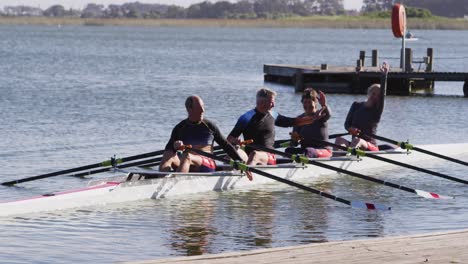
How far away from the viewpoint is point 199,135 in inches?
623

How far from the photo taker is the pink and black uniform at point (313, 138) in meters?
18.0

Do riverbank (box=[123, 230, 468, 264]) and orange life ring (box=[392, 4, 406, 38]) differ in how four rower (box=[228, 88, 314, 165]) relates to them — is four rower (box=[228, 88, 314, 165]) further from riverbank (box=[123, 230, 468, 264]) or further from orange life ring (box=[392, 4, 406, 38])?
orange life ring (box=[392, 4, 406, 38])

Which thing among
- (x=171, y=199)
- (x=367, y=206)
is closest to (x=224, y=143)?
(x=171, y=199)

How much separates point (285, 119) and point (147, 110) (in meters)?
18.2

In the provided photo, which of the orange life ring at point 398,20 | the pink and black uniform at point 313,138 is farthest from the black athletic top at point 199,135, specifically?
the orange life ring at point 398,20

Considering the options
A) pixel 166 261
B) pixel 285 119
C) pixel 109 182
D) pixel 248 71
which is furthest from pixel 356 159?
pixel 248 71

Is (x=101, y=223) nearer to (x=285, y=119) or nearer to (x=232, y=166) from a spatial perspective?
(x=232, y=166)

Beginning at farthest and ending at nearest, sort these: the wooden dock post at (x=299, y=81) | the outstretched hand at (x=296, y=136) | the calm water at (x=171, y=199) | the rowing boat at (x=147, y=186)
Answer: the wooden dock post at (x=299, y=81) < the outstretched hand at (x=296, y=136) < the rowing boat at (x=147, y=186) < the calm water at (x=171, y=199)

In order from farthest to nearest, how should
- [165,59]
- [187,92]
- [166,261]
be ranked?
[165,59]
[187,92]
[166,261]

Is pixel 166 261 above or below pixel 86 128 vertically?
above

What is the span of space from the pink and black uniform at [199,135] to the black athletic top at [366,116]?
12.9 ft

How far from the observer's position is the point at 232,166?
52.4ft

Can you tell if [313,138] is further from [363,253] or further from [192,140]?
[363,253]

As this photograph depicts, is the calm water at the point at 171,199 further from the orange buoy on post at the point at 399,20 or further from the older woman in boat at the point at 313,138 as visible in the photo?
the orange buoy on post at the point at 399,20
